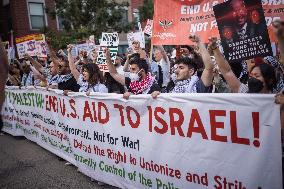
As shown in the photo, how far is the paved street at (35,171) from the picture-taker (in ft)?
16.2

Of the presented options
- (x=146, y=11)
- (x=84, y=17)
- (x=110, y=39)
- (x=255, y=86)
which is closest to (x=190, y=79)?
(x=255, y=86)

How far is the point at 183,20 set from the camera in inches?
179

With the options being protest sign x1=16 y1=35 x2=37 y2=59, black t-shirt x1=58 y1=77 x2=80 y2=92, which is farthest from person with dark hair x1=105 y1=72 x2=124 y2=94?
protest sign x1=16 y1=35 x2=37 y2=59

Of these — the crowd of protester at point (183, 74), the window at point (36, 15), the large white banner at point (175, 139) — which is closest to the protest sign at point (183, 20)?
the crowd of protester at point (183, 74)

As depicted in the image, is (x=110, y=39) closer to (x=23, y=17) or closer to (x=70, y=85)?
(x=70, y=85)

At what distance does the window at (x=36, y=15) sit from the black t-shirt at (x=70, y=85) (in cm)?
1838

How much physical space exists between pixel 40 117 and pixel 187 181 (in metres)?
4.05

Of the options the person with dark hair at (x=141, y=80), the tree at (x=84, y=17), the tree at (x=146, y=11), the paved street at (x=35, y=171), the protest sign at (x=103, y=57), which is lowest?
the paved street at (x=35, y=171)

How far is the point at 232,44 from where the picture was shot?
3469 mm

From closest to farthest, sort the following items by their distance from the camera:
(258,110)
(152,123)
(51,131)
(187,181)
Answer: (258,110) < (187,181) < (152,123) < (51,131)

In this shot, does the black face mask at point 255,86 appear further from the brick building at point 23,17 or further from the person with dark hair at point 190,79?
the brick building at point 23,17

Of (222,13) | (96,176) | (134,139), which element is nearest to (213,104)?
(222,13)

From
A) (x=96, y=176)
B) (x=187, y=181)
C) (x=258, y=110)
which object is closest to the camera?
(x=258, y=110)

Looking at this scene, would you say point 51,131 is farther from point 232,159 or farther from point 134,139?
point 232,159
